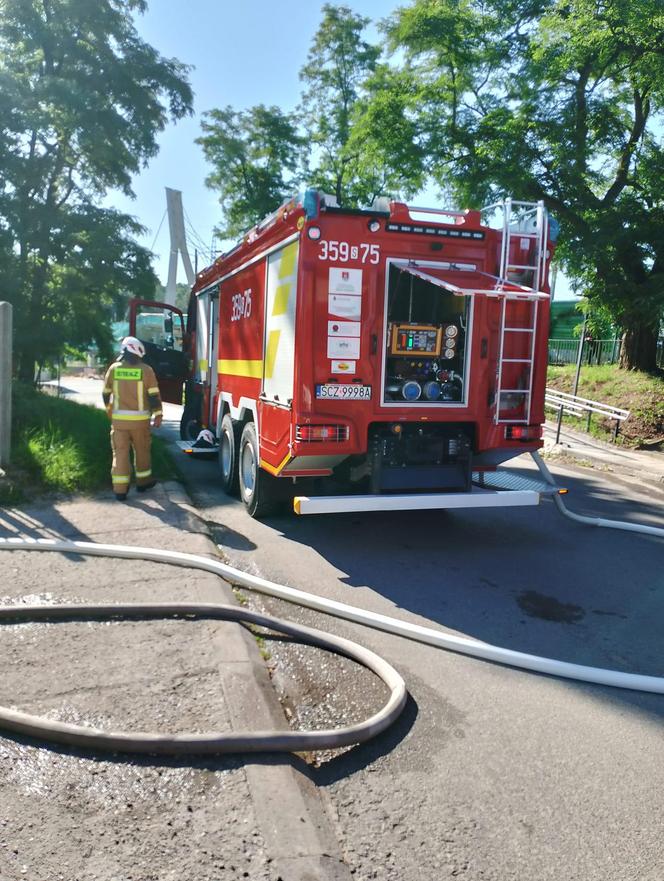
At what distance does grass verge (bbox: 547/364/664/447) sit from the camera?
1375cm

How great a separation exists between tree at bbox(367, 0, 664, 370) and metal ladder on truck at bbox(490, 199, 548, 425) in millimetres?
8361

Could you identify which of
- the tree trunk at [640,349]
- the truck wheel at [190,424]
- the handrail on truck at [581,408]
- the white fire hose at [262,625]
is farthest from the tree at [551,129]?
the white fire hose at [262,625]

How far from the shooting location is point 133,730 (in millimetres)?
2990

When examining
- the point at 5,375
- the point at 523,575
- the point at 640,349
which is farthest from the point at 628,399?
the point at 5,375

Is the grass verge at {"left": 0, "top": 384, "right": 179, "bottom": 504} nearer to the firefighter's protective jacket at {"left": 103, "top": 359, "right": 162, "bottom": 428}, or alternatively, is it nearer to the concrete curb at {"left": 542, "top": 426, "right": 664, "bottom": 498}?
the firefighter's protective jacket at {"left": 103, "top": 359, "right": 162, "bottom": 428}

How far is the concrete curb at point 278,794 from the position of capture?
2.24 metres

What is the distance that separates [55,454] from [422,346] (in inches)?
177

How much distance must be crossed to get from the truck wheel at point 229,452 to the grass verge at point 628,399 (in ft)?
28.3

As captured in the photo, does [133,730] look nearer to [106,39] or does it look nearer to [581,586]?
[581,586]

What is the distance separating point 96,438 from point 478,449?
5.43 meters

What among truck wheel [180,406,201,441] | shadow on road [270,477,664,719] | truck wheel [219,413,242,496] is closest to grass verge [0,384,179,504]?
truck wheel [219,413,242,496]

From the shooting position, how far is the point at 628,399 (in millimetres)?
14859

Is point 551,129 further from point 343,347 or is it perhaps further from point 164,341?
point 343,347

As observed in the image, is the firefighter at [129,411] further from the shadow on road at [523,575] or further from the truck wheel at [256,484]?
the shadow on road at [523,575]
